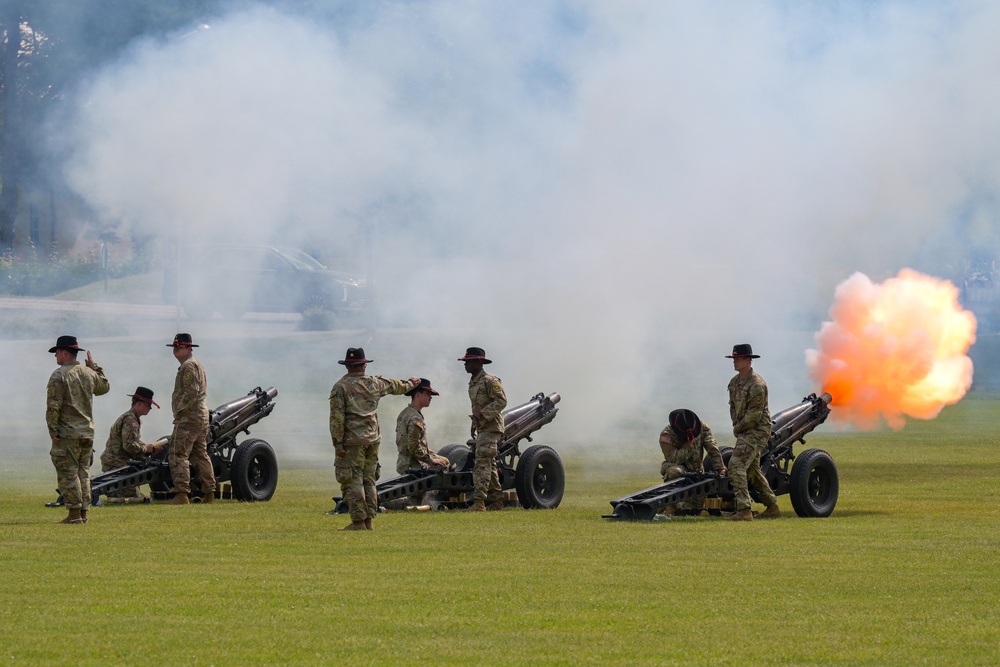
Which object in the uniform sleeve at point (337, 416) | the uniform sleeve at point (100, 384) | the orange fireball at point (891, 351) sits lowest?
the uniform sleeve at point (337, 416)

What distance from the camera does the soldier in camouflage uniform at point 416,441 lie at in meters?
19.9

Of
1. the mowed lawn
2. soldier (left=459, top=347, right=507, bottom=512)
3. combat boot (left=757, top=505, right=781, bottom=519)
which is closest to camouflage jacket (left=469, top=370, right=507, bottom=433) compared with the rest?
soldier (left=459, top=347, right=507, bottom=512)

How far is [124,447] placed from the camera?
20828 millimetres

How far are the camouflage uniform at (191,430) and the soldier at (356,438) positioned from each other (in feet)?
13.8

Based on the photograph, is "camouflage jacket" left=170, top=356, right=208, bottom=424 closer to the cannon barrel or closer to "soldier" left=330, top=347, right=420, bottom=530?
the cannon barrel

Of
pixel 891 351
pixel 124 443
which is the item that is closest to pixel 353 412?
pixel 124 443

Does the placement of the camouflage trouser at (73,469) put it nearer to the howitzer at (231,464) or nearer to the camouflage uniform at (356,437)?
the howitzer at (231,464)

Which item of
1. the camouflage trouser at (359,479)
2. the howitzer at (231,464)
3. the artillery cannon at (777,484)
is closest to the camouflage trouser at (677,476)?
the artillery cannon at (777,484)

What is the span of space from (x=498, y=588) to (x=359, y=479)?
16.2ft

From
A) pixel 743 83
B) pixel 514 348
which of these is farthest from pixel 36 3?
pixel 743 83

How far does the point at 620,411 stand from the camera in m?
31.8

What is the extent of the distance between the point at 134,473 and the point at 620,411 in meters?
13.5

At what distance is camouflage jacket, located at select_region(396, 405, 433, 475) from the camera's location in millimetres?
19922

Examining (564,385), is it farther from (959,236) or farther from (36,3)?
(959,236)
